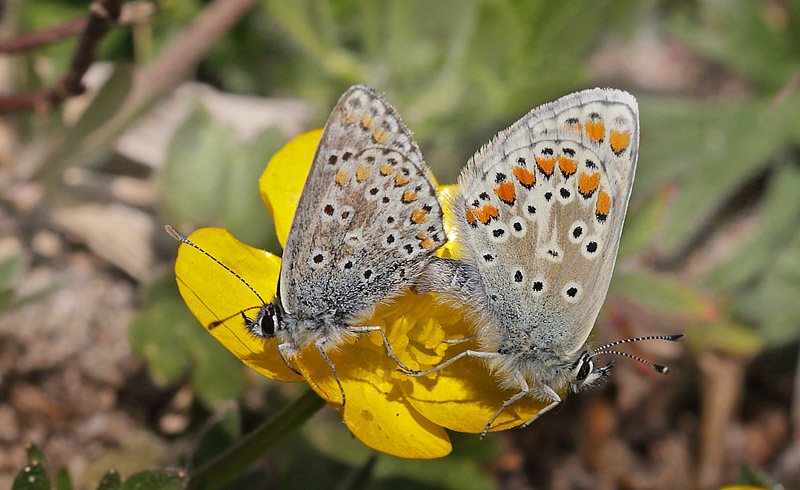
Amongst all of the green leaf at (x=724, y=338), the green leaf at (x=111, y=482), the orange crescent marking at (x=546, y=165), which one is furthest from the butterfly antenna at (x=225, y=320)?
the green leaf at (x=724, y=338)

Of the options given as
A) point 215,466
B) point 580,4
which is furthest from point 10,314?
point 580,4

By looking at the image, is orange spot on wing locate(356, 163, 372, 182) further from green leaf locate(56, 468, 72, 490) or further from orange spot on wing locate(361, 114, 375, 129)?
green leaf locate(56, 468, 72, 490)

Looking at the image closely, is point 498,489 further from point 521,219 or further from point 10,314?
point 10,314

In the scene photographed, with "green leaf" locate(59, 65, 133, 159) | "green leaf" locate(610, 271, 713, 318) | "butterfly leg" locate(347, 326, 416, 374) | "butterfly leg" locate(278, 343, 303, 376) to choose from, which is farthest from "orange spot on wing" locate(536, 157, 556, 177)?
"green leaf" locate(59, 65, 133, 159)

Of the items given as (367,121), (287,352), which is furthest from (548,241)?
(287,352)

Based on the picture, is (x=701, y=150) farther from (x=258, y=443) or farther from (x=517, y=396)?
(x=258, y=443)

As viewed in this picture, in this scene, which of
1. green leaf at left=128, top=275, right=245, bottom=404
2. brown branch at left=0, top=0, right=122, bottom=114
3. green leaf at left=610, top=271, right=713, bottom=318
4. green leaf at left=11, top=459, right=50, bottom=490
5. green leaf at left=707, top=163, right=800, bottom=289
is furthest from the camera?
green leaf at left=707, top=163, right=800, bottom=289

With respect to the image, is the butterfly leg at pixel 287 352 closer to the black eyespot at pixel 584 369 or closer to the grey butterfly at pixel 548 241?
the grey butterfly at pixel 548 241

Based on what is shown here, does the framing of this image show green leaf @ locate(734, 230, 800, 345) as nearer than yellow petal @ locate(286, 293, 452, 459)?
No
